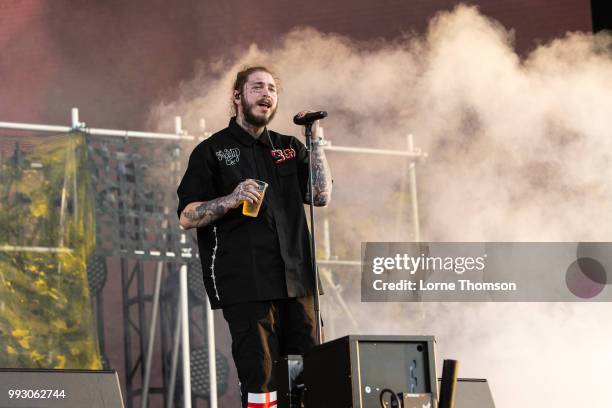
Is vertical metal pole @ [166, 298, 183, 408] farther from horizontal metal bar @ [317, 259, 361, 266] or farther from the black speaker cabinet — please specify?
the black speaker cabinet

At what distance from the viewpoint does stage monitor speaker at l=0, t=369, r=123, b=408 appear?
3113mm

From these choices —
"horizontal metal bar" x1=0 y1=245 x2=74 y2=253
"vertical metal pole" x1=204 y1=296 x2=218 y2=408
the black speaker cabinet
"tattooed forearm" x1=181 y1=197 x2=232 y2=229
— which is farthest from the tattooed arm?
"vertical metal pole" x1=204 y1=296 x2=218 y2=408

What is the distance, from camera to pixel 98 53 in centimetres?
481

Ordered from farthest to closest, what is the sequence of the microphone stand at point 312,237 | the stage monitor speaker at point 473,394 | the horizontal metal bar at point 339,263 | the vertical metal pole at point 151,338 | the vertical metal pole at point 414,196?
1. the vertical metal pole at point 414,196
2. the horizontal metal bar at point 339,263
3. the vertical metal pole at point 151,338
4. the stage monitor speaker at point 473,394
5. the microphone stand at point 312,237

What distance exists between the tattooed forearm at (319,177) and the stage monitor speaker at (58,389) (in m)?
0.91

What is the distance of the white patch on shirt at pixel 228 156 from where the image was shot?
3418 millimetres

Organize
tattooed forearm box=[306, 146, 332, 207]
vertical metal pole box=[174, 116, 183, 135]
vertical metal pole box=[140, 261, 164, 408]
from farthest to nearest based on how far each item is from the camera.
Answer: vertical metal pole box=[174, 116, 183, 135] → vertical metal pole box=[140, 261, 164, 408] → tattooed forearm box=[306, 146, 332, 207]

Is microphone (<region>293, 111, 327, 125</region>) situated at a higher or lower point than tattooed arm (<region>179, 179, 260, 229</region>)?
higher

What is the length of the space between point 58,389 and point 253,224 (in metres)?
0.82

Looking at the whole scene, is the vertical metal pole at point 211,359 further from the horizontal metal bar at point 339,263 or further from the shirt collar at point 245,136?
the shirt collar at point 245,136

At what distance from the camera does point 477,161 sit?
5.32 m

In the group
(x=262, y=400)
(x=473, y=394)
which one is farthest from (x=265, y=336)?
(x=473, y=394)

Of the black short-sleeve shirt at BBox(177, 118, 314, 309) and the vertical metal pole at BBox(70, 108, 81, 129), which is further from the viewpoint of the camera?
the vertical metal pole at BBox(70, 108, 81, 129)

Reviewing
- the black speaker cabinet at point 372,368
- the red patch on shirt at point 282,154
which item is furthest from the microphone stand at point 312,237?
the black speaker cabinet at point 372,368
